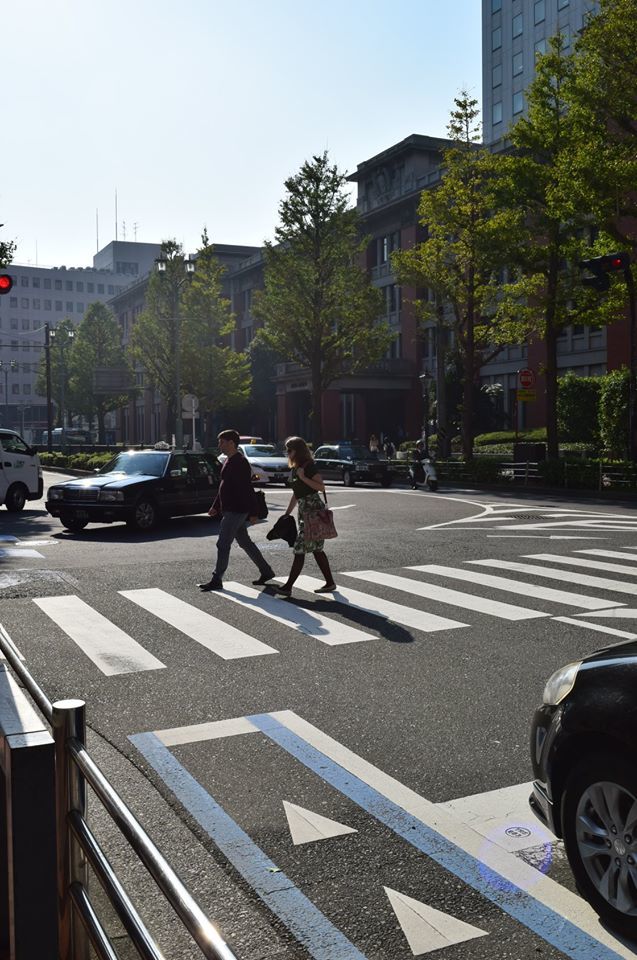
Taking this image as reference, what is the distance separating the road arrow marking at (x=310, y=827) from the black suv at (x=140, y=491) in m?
13.3

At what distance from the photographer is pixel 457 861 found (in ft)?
13.1

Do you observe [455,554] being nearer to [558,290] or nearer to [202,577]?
[202,577]

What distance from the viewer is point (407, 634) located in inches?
335

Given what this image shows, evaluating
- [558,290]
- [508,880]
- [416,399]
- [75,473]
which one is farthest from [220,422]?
[508,880]

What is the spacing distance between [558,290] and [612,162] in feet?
21.9

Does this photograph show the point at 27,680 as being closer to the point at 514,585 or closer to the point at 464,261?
the point at 514,585

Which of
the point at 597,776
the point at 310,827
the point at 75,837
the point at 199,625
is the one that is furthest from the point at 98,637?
the point at 75,837

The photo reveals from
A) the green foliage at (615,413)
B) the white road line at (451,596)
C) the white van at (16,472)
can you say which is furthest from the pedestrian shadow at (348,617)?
the green foliage at (615,413)

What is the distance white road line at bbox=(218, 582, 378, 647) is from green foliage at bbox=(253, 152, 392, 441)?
116ft

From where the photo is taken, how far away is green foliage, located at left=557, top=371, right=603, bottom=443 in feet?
129

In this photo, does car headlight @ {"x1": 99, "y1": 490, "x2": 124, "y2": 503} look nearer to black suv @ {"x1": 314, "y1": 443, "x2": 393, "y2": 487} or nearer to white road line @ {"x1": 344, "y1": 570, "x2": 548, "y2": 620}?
white road line @ {"x1": 344, "y1": 570, "x2": 548, "y2": 620}

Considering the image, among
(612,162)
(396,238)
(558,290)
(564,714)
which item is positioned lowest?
(564,714)

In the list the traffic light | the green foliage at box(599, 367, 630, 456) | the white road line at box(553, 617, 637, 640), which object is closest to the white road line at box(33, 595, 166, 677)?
the white road line at box(553, 617, 637, 640)

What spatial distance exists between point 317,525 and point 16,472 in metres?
13.5
